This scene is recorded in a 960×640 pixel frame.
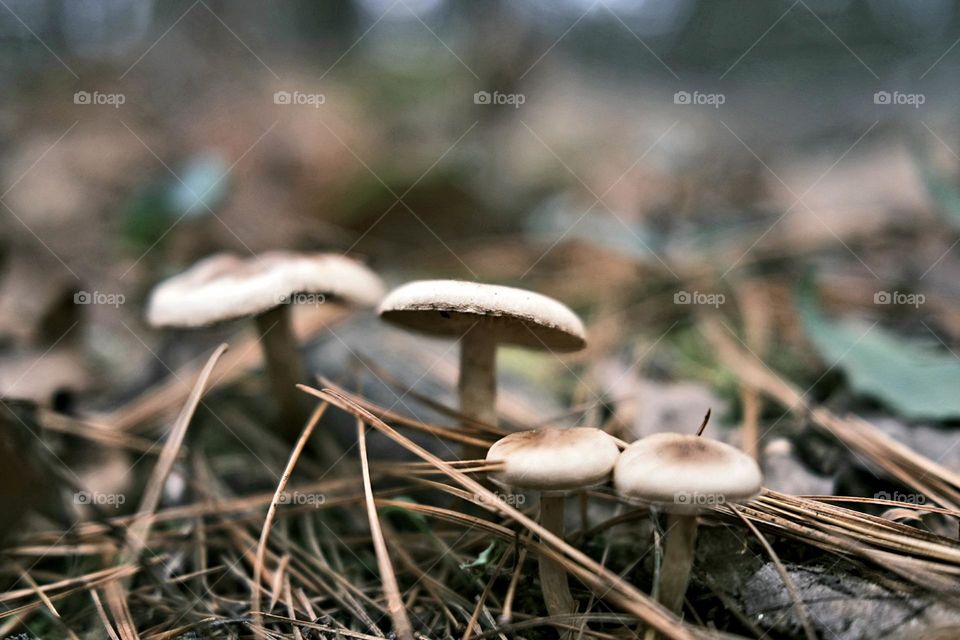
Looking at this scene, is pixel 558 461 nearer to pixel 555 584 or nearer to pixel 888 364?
pixel 555 584

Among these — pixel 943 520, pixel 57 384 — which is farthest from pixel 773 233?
pixel 57 384

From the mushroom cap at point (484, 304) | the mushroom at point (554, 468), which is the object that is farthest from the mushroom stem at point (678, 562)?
the mushroom cap at point (484, 304)

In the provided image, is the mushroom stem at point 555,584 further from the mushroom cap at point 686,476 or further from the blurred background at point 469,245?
the blurred background at point 469,245

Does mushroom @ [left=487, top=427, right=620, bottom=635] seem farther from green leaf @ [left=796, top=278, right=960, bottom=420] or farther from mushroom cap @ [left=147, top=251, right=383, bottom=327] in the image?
green leaf @ [left=796, top=278, right=960, bottom=420]

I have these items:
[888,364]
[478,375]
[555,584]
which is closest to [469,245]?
[478,375]

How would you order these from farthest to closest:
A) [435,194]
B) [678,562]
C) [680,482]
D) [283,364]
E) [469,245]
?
1. [435,194]
2. [469,245]
3. [283,364]
4. [678,562]
5. [680,482]

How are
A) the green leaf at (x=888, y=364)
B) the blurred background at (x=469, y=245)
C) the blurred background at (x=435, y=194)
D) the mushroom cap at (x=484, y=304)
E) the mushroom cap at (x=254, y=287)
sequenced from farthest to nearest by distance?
the blurred background at (x=435, y=194), the blurred background at (x=469, y=245), the green leaf at (x=888, y=364), the mushroom cap at (x=254, y=287), the mushroom cap at (x=484, y=304)
